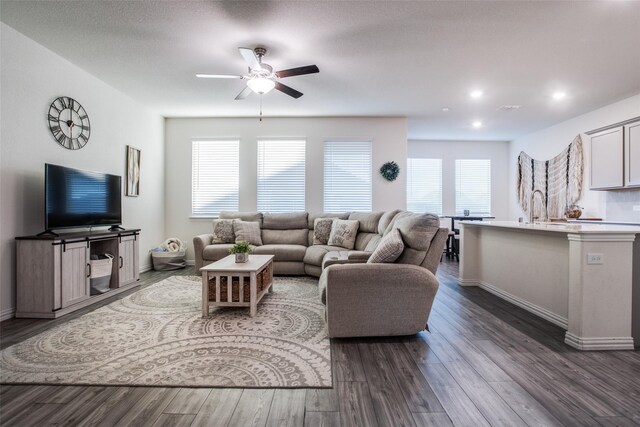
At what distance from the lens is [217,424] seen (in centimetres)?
148

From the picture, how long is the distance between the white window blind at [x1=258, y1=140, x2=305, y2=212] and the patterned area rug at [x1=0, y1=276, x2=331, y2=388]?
282cm

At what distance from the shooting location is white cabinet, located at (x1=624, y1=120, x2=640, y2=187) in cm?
429

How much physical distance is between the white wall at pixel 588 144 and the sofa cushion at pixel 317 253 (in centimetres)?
465

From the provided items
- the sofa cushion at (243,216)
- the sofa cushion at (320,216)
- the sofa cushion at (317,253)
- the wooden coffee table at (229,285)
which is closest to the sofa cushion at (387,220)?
the sofa cushion at (317,253)

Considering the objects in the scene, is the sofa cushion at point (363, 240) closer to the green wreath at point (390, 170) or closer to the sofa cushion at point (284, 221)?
the sofa cushion at point (284, 221)

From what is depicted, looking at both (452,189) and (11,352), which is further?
(452,189)

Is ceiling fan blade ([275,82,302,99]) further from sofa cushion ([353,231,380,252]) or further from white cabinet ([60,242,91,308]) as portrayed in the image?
white cabinet ([60,242,91,308])

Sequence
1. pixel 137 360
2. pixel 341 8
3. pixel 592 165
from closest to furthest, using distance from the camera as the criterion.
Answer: pixel 137 360 < pixel 341 8 < pixel 592 165

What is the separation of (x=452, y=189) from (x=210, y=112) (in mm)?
5968

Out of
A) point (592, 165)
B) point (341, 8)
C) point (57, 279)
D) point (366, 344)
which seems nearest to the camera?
point (366, 344)

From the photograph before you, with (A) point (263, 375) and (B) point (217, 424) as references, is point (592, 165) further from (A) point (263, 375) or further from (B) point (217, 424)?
(B) point (217, 424)

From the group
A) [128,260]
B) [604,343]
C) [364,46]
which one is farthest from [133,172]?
[604,343]

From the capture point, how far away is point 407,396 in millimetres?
1709

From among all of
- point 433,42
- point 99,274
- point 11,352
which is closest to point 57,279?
point 99,274
